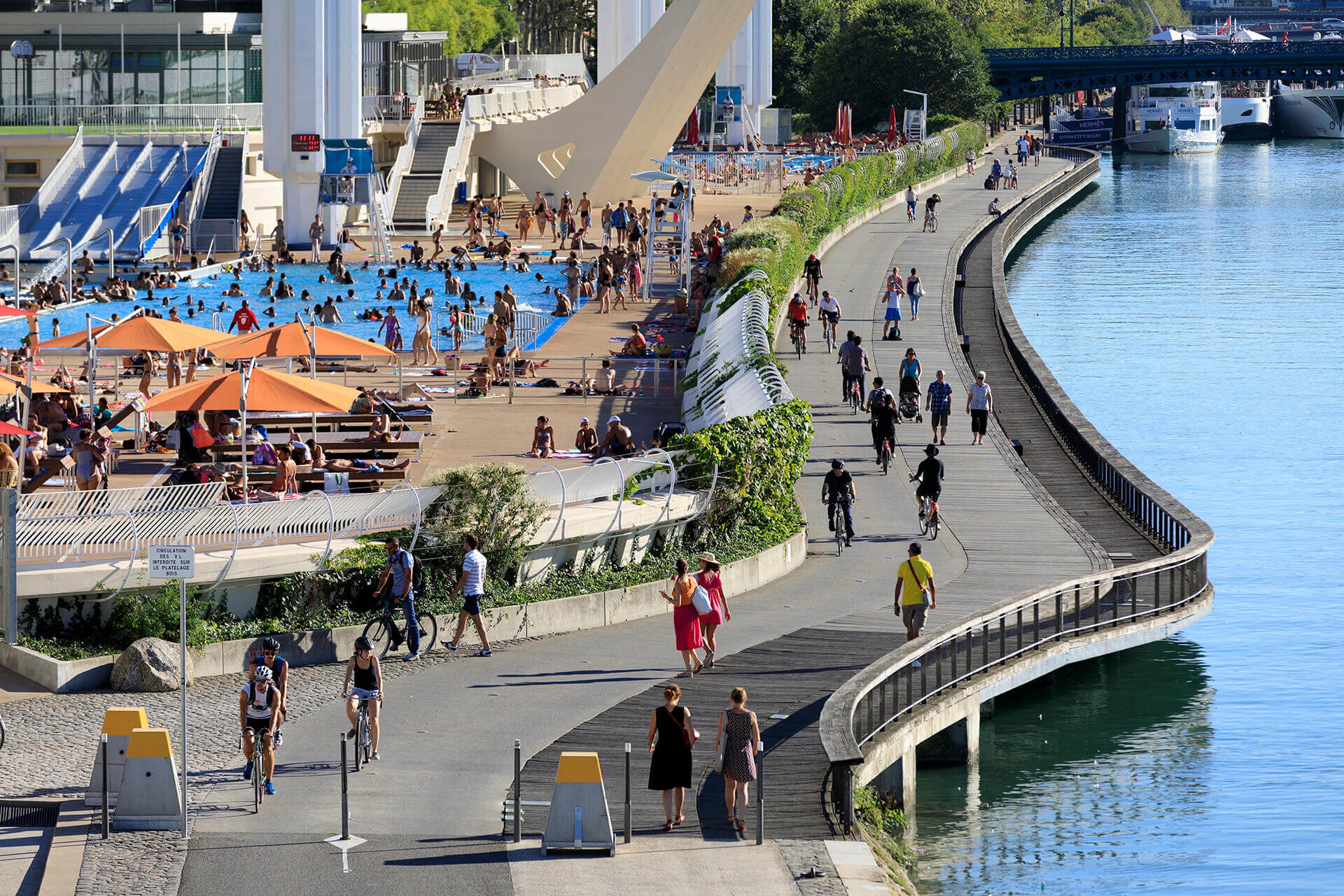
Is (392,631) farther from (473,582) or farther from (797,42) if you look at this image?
(797,42)

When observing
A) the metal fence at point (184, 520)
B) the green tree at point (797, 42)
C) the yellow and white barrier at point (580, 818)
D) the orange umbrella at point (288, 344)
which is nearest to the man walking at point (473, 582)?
the metal fence at point (184, 520)

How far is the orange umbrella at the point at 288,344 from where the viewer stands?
26188 millimetres

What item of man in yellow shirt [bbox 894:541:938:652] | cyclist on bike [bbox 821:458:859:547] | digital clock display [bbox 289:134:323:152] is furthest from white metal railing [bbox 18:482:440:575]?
digital clock display [bbox 289:134:323:152]

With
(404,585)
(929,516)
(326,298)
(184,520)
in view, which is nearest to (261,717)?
(404,585)

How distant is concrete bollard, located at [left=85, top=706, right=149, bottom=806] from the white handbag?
17.3 feet

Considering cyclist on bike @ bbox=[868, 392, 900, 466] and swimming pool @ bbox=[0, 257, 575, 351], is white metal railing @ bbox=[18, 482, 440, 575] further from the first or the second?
swimming pool @ bbox=[0, 257, 575, 351]

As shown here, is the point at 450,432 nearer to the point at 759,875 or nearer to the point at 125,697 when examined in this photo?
the point at 125,697

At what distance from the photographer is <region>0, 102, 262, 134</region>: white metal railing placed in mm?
60406

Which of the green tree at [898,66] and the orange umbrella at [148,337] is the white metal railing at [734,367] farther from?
the green tree at [898,66]

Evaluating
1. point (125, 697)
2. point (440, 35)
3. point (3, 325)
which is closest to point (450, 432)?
point (125, 697)

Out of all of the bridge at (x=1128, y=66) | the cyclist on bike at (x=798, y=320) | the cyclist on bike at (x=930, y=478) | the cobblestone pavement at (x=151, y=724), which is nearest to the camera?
the cobblestone pavement at (x=151, y=724)

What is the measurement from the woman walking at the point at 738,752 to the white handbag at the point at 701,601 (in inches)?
138

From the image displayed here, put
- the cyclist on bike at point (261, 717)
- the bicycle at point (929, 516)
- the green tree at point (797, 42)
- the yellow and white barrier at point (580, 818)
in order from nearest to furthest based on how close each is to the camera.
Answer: the yellow and white barrier at point (580, 818) < the cyclist on bike at point (261, 717) < the bicycle at point (929, 516) < the green tree at point (797, 42)

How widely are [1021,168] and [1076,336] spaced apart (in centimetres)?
4018
